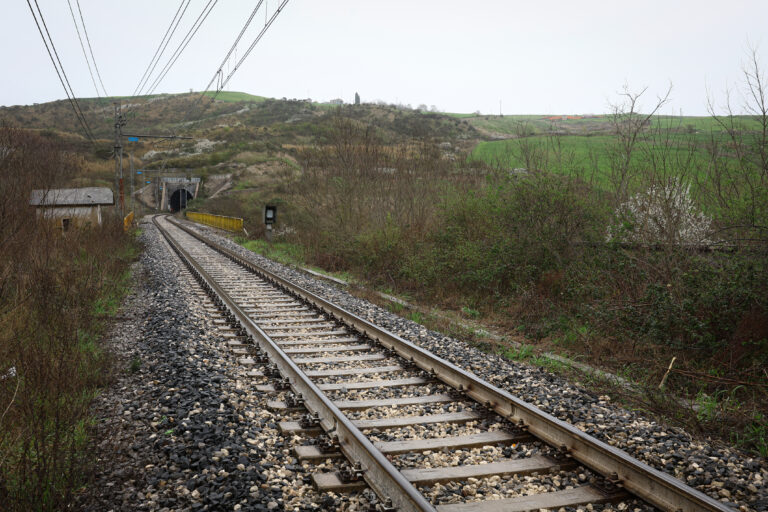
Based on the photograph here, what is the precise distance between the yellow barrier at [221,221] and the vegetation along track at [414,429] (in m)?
29.6

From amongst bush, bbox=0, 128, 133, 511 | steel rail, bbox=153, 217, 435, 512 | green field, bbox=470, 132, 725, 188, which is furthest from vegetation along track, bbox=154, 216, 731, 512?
green field, bbox=470, 132, 725, 188

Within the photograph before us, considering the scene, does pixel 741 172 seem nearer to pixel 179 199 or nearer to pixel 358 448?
pixel 358 448

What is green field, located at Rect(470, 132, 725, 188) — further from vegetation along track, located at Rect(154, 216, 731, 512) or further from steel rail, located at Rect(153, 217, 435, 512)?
steel rail, located at Rect(153, 217, 435, 512)

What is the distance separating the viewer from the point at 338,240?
783 inches

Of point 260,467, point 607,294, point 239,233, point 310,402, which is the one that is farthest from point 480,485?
point 239,233

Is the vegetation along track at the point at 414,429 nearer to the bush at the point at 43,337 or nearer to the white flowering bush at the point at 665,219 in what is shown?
the bush at the point at 43,337

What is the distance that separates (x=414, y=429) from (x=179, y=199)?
87539 millimetres

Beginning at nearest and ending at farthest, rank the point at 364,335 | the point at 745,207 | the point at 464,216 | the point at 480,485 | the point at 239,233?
the point at 480,485 → the point at 745,207 → the point at 364,335 → the point at 464,216 → the point at 239,233

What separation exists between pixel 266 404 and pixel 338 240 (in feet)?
45.6

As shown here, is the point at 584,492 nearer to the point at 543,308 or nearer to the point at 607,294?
the point at 607,294

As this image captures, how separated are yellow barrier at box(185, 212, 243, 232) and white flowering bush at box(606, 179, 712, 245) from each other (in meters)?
30.0

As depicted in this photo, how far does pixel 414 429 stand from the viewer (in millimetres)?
5527

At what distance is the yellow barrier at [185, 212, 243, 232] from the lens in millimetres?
38103

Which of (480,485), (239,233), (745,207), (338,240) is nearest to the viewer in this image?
(480,485)
